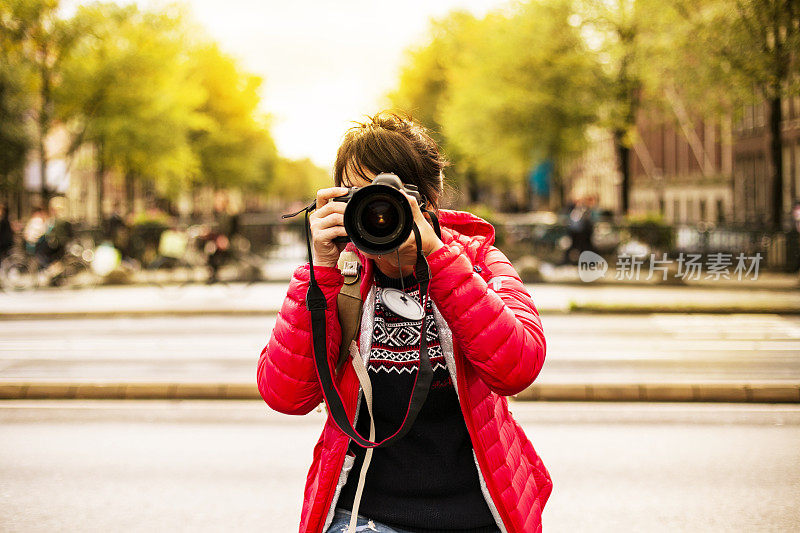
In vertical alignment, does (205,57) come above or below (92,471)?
above

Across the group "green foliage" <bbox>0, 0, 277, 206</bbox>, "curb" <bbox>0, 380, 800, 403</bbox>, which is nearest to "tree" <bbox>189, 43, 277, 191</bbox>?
"green foliage" <bbox>0, 0, 277, 206</bbox>

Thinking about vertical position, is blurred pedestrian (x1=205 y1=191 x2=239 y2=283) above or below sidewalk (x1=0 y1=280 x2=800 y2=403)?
above

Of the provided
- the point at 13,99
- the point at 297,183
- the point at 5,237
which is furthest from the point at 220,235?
the point at 297,183

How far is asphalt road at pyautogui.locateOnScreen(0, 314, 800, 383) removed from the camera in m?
8.50

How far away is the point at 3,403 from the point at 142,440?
202 cm

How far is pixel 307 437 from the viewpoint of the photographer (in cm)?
630

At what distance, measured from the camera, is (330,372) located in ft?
6.16

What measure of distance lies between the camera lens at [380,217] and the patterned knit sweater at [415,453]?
0.26 meters

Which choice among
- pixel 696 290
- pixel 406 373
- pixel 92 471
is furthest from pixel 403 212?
pixel 696 290

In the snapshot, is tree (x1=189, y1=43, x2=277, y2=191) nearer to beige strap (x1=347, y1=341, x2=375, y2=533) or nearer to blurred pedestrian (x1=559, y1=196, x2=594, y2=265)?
blurred pedestrian (x1=559, y1=196, x2=594, y2=265)

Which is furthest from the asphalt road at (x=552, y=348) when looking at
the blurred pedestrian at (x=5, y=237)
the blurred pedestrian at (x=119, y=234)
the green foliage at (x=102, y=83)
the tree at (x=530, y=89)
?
the tree at (x=530, y=89)

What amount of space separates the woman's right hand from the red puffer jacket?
3cm

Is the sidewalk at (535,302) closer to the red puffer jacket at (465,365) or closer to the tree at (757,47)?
the tree at (757,47)

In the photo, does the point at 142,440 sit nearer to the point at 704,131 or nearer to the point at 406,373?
the point at 406,373
